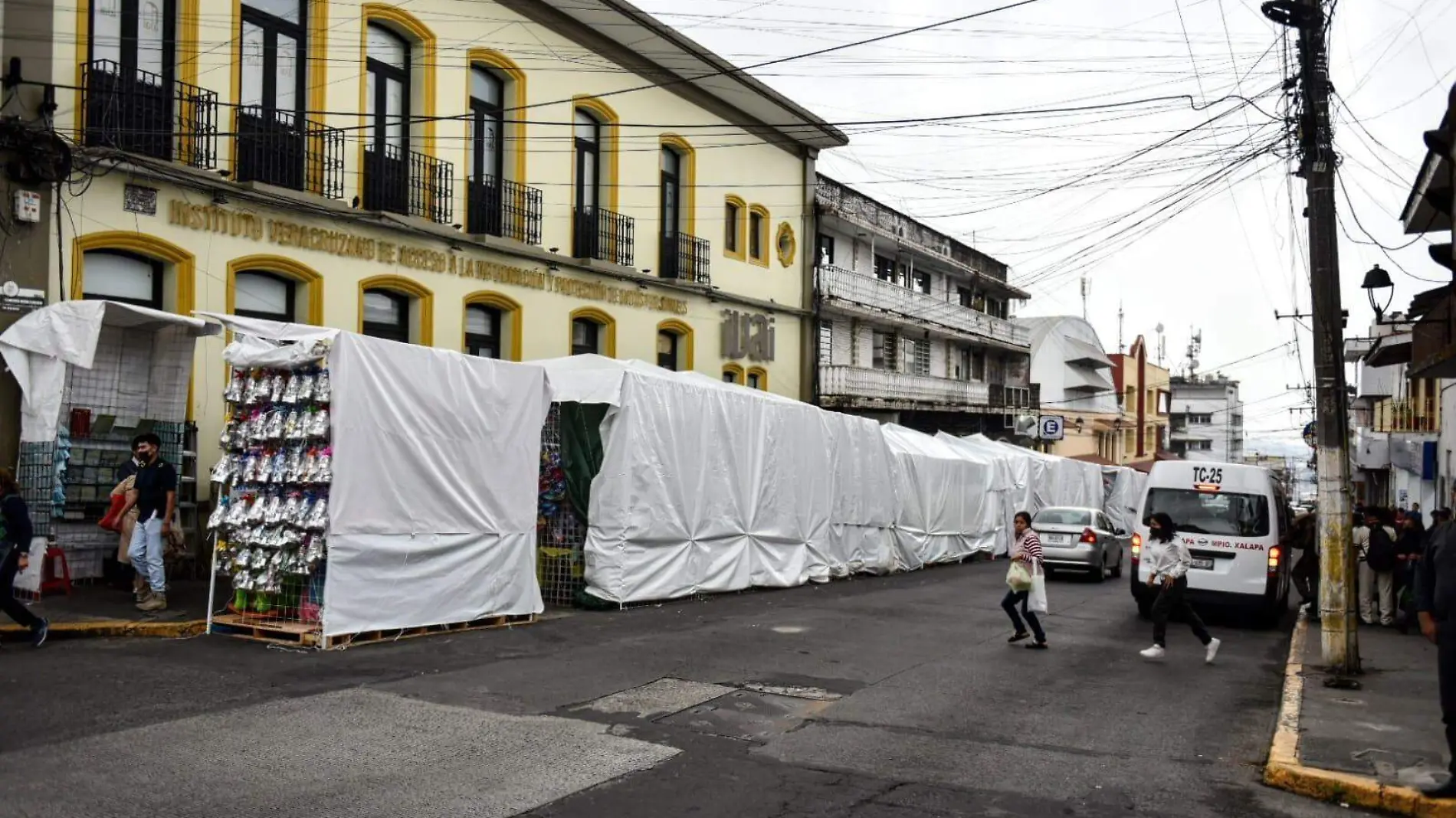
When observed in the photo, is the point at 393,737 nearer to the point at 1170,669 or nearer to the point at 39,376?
the point at 39,376

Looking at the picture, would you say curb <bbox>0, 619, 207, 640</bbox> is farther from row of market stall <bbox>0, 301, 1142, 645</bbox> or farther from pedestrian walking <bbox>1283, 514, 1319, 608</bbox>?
pedestrian walking <bbox>1283, 514, 1319, 608</bbox>

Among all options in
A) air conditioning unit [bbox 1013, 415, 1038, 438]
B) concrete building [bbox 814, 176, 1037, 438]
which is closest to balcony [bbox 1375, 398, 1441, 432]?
air conditioning unit [bbox 1013, 415, 1038, 438]

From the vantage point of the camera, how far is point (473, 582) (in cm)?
1266

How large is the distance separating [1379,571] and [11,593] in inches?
648

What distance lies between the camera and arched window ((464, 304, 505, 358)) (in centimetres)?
1991

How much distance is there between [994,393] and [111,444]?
3785 centimetres

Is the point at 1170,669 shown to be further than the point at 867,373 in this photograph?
No

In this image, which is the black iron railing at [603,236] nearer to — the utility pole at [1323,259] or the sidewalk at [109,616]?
the sidewalk at [109,616]

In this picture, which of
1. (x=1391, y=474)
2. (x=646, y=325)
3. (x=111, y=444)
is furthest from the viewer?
(x=1391, y=474)

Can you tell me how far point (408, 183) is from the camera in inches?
711

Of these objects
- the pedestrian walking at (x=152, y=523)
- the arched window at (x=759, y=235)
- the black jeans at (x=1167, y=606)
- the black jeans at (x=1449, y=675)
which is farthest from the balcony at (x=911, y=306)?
the black jeans at (x=1449, y=675)

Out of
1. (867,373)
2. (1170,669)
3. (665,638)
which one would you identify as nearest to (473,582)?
(665,638)

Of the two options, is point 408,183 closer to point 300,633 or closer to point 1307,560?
point 300,633

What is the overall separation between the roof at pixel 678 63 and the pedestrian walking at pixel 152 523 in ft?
34.5
